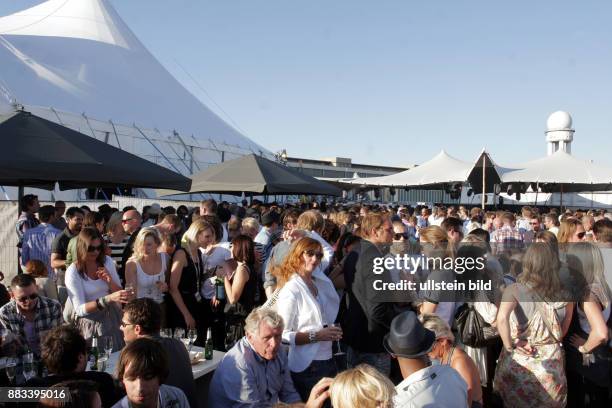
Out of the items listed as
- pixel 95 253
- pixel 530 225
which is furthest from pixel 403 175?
pixel 95 253

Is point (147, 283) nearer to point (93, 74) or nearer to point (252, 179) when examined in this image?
point (252, 179)

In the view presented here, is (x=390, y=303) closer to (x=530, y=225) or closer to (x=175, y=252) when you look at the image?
(x=175, y=252)

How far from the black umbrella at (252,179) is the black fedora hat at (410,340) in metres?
6.40

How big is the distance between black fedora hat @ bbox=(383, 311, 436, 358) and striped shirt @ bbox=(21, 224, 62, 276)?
491 cm

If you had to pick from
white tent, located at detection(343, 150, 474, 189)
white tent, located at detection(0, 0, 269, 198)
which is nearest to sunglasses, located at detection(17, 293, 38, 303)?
white tent, located at detection(0, 0, 269, 198)

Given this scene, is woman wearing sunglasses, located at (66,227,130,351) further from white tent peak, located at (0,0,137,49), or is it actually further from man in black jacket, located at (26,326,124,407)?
white tent peak, located at (0,0,137,49)

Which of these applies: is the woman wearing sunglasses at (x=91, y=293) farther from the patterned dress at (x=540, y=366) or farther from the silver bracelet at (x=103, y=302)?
the patterned dress at (x=540, y=366)

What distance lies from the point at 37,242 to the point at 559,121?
50.7 meters

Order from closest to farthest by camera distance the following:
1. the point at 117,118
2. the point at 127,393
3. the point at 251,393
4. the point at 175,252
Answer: the point at 127,393
the point at 251,393
the point at 175,252
the point at 117,118

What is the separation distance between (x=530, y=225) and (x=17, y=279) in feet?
30.0

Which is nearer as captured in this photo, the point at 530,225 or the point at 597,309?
the point at 597,309

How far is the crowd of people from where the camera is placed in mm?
2590

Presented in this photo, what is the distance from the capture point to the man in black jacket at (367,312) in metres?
3.87

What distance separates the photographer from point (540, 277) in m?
3.72
